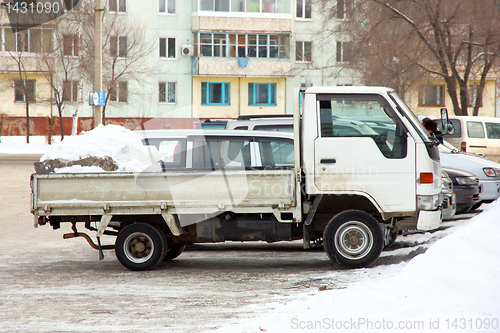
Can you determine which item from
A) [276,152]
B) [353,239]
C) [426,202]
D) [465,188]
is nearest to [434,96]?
[465,188]

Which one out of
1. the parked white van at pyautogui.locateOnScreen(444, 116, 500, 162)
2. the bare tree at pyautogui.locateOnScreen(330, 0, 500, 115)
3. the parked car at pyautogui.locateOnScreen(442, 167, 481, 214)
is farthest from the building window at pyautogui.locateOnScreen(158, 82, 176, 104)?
the parked car at pyautogui.locateOnScreen(442, 167, 481, 214)

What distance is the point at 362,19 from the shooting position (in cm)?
2438

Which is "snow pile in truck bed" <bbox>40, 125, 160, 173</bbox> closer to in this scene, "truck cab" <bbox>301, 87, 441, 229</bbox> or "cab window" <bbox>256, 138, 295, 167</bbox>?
"cab window" <bbox>256, 138, 295, 167</bbox>

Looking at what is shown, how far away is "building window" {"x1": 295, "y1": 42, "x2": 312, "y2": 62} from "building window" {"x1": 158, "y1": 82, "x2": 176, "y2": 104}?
9440 mm

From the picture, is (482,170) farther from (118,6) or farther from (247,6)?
(118,6)

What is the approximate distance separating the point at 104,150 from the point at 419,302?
468 centimetres

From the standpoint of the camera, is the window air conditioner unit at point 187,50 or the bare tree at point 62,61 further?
the window air conditioner unit at point 187,50

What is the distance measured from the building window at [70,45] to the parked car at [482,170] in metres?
31.0

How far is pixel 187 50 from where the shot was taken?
41312 mm

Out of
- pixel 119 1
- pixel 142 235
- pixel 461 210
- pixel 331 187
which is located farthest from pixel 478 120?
pixel 119 1

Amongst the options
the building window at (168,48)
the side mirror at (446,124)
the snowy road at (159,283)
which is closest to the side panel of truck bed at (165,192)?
the snowy road at (159,283)

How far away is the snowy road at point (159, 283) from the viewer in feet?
17.8

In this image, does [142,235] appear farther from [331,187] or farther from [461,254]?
[461,254]

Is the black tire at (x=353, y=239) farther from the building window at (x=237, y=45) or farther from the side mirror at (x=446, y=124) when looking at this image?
the building window at (x=237, y=45)
